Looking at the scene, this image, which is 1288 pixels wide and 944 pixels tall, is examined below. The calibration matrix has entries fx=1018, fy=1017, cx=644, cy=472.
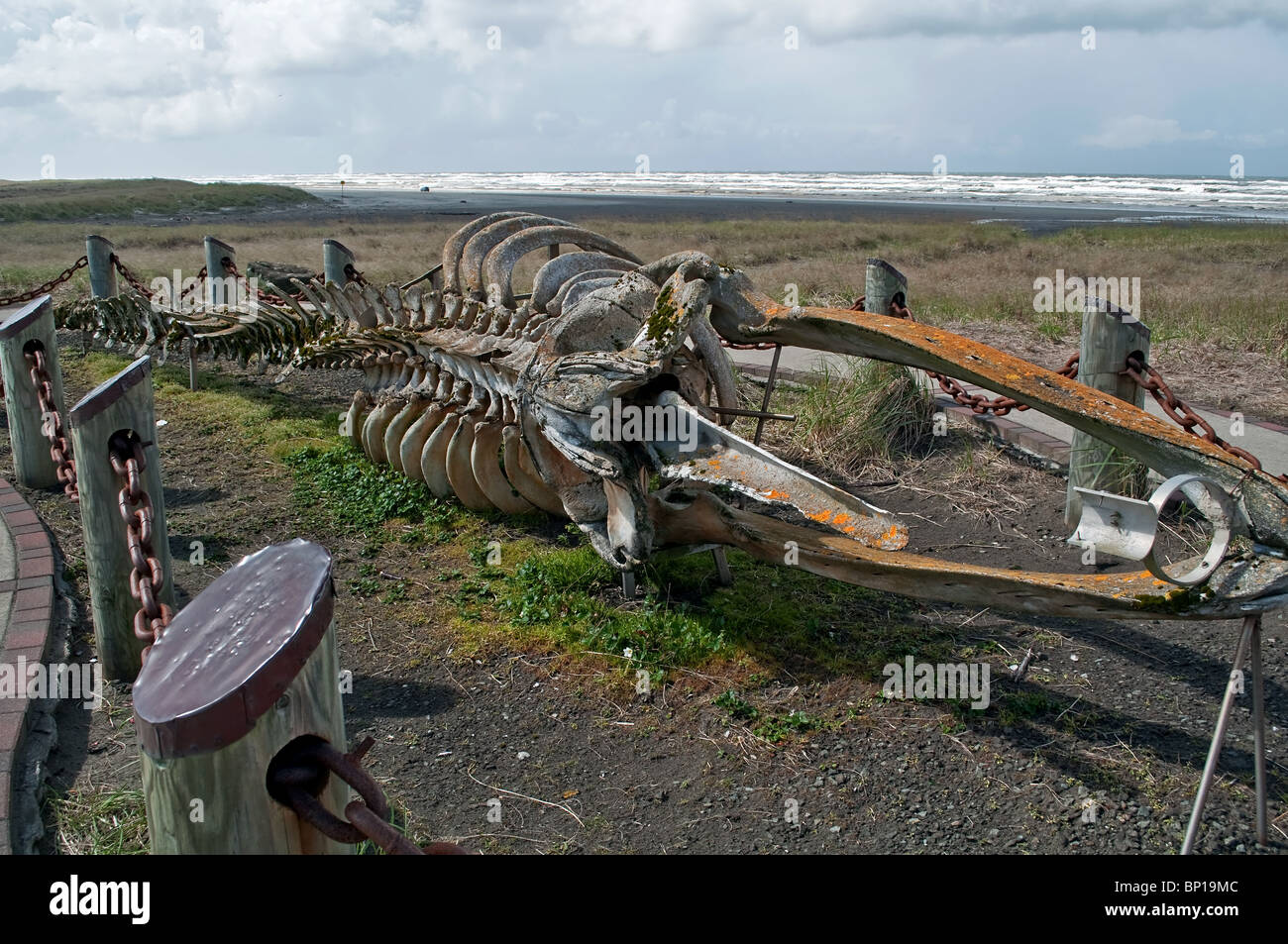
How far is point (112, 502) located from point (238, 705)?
2.85 metres

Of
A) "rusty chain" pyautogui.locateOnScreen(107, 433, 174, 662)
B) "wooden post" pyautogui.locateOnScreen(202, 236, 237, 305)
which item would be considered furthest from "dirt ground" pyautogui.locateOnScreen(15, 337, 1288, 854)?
"wooden post" pyautogui.locateOnScreen(202, 236, 237, 305)

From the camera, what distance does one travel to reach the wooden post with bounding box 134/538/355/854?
1.76m

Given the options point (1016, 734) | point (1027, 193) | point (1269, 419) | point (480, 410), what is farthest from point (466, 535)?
point (1027, 193)

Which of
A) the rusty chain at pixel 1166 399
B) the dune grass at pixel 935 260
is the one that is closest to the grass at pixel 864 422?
the rusty chain at pixel 1166 399

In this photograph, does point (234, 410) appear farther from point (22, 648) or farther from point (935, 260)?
point (935, 260)

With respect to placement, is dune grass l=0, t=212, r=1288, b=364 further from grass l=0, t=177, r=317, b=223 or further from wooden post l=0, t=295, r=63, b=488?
grass l=0, t=177, r=317, b=223

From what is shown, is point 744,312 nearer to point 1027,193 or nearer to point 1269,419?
point 1269,419

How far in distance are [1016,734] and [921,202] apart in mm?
65857

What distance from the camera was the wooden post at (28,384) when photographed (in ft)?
19.9

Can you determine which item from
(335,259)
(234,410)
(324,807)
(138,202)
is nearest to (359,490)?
(234,410)

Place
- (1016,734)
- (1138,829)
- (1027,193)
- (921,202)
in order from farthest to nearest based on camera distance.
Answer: (1027,193) → (921,202) → (1016,734) → (1138,829)

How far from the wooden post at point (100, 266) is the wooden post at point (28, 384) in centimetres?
576

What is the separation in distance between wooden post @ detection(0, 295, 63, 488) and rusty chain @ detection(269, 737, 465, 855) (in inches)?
189

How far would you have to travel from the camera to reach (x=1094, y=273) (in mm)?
18016
